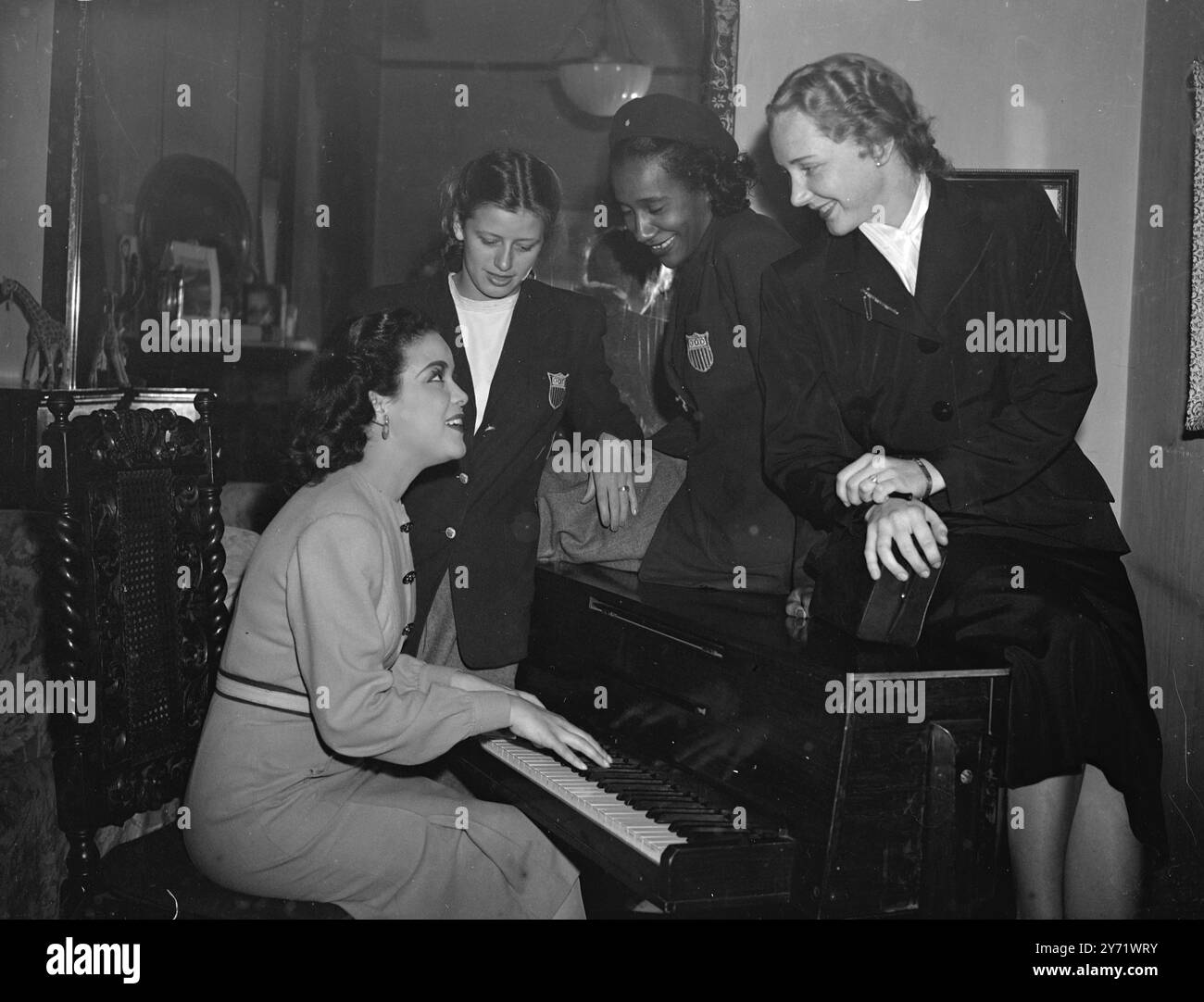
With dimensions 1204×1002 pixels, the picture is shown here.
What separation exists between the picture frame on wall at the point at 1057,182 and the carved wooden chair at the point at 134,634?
1.67 m

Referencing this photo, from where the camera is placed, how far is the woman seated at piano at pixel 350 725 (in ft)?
6.28

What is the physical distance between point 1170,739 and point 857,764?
82 centimetres

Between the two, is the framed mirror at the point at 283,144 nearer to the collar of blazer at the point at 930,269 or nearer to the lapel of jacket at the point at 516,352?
the lapel of jacket at the point at 516,352

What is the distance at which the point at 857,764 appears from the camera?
154cm

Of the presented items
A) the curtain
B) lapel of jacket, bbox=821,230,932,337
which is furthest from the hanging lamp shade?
the curtain

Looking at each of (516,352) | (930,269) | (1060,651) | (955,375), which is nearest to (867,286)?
(930,269)

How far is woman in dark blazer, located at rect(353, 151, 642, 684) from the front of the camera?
8.43 feet

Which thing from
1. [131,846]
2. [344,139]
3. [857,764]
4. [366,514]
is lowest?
[131,846]

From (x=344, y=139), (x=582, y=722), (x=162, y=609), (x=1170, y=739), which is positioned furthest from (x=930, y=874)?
(x=344, y=139)

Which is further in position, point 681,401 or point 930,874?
point 681,401

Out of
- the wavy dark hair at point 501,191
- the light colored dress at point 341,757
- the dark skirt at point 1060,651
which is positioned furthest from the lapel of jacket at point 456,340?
the dark skirt at point 1060,651

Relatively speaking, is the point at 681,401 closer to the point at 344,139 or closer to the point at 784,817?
the point at 784,817

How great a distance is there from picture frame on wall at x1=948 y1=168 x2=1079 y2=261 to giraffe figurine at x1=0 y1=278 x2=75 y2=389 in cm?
250

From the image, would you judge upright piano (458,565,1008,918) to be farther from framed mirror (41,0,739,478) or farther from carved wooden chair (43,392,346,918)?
framed mirror (41,0,739,478)
